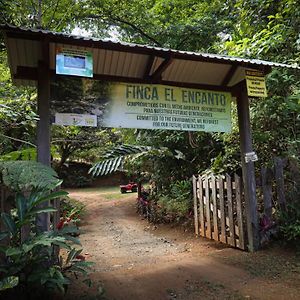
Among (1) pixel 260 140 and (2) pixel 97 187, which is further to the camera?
(2) pixel 97 187

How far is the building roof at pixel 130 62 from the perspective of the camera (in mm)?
4074

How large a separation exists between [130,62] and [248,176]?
9.00ft

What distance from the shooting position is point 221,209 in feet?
20.2

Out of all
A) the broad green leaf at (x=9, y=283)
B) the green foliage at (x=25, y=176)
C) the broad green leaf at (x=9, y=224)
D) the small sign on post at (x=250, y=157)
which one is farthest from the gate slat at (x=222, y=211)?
the broad green leaf at (x=9, y=283)

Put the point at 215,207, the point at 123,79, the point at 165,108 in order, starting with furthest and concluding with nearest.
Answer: the point at 215,207, the point at 165,108, the point at 123,79

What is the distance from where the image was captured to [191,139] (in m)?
9.11

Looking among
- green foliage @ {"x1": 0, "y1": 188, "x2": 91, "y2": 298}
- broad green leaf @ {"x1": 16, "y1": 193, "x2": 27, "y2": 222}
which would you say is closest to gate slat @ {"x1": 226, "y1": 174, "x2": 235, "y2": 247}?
green foliage @ {"x1": 0, "y1": 188, "x2": 91, "y2": 298}

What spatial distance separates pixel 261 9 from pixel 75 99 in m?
4.77

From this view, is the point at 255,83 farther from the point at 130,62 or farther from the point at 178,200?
the point at 178,200

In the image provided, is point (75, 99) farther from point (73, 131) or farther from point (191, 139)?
point (73, 131)

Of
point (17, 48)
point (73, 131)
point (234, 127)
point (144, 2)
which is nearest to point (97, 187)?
point (73, 131)

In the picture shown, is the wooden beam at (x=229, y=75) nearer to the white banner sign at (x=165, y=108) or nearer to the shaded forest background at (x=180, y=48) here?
the white banner sign at (x=165, y=108)

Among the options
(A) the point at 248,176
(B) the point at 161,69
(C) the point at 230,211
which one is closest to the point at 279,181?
(A) the point at 248,176

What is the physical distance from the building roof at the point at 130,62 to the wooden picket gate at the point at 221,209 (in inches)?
72.7
